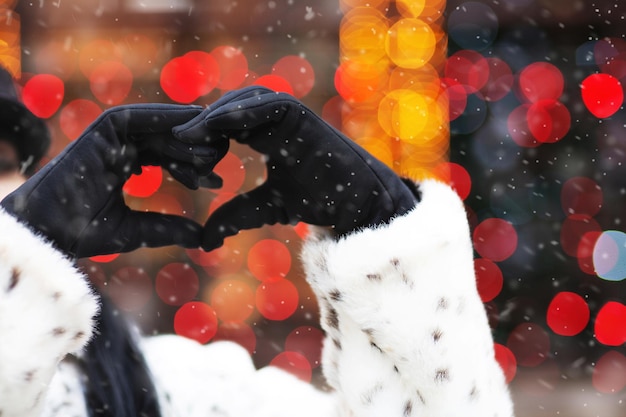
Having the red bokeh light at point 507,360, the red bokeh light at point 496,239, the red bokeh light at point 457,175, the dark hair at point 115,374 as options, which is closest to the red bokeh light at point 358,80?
the red bokeh light at point 457,175

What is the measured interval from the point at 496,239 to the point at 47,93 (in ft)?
9.33

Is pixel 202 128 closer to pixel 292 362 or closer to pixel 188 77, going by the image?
pixel 188 77

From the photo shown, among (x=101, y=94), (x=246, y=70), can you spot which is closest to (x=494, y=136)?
(x=246, y=70)

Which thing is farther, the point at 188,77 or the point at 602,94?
the point at 188,77

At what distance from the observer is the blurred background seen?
3.54m

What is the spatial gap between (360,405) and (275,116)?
480 mm

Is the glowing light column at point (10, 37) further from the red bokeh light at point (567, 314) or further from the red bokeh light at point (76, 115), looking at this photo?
the red bokeh light at point (567, 314)

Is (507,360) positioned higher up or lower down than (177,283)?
higher up

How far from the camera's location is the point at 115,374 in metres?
1.17

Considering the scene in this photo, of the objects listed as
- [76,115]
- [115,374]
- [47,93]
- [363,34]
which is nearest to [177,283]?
[76,115]

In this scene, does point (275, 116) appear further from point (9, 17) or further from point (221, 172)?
point (9, 17)

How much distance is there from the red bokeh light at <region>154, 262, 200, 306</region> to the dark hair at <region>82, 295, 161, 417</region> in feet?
8.37

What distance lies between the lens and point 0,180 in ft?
3.88

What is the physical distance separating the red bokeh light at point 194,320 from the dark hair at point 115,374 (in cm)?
257
